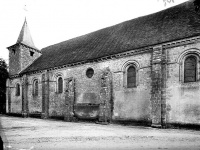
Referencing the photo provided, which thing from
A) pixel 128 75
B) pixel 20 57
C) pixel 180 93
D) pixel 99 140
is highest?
pixel 20 57

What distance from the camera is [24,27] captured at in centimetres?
2950

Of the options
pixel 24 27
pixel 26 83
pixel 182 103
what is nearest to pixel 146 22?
pixel 182 103

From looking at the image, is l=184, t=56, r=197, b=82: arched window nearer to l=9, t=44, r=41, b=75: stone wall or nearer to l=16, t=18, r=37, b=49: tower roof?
l=9, t=44, r=41, b=75: stone wall

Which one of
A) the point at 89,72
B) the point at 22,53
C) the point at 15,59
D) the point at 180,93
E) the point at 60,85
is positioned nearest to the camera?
the point at 180,93

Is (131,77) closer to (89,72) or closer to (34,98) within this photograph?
(89,72)

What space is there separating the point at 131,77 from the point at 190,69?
189 inches

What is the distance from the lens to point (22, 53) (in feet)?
87.2

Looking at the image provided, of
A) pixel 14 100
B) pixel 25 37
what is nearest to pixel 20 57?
pixel 25 37

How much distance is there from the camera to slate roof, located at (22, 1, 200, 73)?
46.3 feet

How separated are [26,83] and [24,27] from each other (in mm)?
11104

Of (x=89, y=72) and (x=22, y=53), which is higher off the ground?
(x=22, y=53)

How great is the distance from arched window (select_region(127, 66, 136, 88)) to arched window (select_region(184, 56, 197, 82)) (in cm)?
416

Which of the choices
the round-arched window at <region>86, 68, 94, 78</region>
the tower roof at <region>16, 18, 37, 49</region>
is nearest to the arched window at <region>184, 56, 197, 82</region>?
the round-arched window at <region>86, 68, 94, 78</region>

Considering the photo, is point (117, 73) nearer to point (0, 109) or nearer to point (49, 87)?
point (49, 87)
